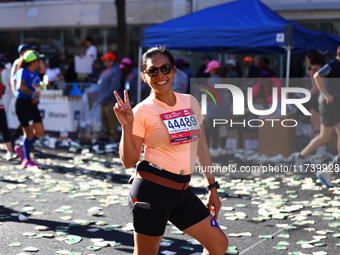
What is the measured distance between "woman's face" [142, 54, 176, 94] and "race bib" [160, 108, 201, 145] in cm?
17

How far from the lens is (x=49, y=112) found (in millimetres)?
14555

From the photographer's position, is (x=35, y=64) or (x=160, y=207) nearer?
(x=160, y=207)

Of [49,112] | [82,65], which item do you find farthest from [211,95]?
[82,65]

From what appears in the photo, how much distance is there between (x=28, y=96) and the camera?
9.72 m

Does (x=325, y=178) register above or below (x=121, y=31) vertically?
below

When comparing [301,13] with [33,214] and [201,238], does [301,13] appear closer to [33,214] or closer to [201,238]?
[33,214]

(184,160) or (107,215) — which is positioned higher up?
(184,160)

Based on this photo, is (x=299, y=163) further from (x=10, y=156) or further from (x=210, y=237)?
(x=210, y=237)

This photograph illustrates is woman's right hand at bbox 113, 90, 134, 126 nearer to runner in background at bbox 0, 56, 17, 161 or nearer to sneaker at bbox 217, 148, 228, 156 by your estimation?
runner in background at bbox 0, 56, 17, 161

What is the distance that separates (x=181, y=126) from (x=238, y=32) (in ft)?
26.6

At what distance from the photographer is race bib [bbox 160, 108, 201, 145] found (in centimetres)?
389

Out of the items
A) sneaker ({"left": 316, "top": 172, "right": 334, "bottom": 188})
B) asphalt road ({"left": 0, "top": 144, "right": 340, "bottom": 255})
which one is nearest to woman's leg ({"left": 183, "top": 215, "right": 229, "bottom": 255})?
asphalt road ({"left": 0, "top": 144, "right": 340, "bottom": 255})

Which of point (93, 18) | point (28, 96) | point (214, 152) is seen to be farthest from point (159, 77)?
point (93, 18)

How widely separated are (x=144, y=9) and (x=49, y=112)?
9.05 m
